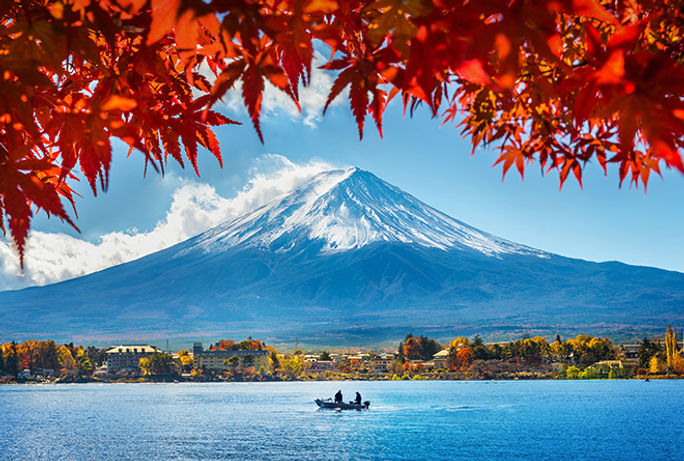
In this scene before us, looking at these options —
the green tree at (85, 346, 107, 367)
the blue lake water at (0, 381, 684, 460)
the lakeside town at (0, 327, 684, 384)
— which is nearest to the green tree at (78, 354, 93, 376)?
the lakeside town at (0, 327, 684, 384)

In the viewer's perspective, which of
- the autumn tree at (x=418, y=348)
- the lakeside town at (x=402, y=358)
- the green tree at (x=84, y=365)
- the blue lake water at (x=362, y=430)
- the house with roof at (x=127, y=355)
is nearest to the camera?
the blue lake water at (x=362, y=430)

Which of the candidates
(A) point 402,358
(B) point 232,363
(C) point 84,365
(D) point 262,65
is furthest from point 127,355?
(D) point 262,65

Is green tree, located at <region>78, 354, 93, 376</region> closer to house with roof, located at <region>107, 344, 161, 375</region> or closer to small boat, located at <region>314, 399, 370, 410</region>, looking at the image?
house with roof, located at <region>107, 344, 161, 375</region>

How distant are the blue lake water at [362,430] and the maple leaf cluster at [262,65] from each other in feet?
221

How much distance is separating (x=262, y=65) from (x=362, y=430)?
9162 centimetres

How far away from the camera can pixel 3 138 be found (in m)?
1.89

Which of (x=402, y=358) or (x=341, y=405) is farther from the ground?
(x=402, y=358)

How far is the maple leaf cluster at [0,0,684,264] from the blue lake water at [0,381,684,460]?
67271 millimetres

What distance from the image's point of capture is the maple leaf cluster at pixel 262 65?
123 cm

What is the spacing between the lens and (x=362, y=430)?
86.8 meters

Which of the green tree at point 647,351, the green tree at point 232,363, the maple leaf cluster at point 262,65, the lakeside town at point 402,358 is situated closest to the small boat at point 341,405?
the lakeside town at point 402,358

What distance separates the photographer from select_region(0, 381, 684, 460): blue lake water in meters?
68.9

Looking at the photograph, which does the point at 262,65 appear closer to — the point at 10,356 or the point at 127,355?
the point at 127,355

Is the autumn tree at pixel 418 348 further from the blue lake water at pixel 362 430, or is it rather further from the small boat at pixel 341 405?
the small boat at pixel 341 405
